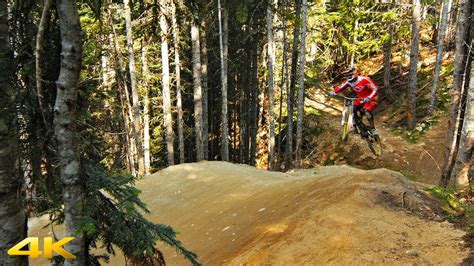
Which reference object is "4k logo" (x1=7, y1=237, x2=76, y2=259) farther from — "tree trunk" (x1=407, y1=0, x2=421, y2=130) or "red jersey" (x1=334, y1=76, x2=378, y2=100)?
"tree trunk" (x1=407, y1=0, x2=421, y2=130)

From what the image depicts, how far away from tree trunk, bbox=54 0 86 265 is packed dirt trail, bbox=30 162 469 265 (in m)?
2.62

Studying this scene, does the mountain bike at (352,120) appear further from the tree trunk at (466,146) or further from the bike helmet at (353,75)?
the tree trunk at (466,146)

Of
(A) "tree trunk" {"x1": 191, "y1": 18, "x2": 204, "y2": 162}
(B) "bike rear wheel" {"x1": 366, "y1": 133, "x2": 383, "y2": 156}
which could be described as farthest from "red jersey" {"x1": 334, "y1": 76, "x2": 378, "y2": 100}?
(A) "tree trunk" {"x1": 191, "y1": 18, "x2": 204, "y2": 162}

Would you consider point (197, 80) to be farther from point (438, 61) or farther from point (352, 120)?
point (438, 61)

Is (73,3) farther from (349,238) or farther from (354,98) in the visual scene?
(354,98)

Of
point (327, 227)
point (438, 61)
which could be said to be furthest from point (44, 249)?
point (438, 61)

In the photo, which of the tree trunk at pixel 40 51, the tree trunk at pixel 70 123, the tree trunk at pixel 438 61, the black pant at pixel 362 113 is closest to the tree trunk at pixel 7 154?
the tree trunk at pixel 40 51

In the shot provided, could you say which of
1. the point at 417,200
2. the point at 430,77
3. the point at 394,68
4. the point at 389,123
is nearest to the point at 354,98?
the point at 417,200

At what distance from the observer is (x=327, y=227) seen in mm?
5141

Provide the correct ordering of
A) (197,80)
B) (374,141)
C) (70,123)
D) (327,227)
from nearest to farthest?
(70,123), (327,227), (374,141), (197,80)

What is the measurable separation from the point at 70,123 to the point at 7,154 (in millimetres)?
720

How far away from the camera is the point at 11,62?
3.42 m

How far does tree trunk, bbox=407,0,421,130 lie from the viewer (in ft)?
58.2

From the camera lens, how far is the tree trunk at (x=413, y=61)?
1775 cm
